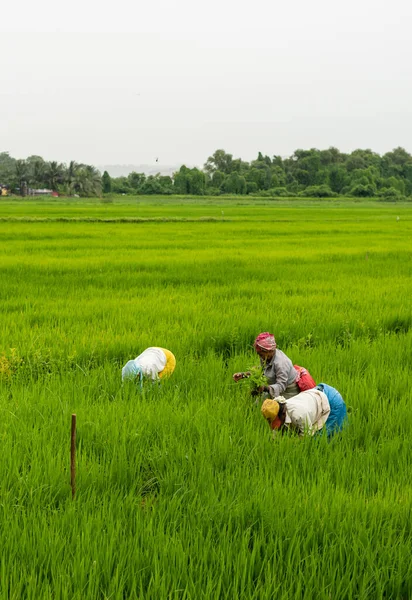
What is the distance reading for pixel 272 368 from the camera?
8.94 feet

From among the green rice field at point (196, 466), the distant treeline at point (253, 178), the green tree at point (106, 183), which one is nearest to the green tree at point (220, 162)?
the distant treeline at point (253, 178)

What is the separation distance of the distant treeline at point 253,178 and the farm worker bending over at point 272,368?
201ft

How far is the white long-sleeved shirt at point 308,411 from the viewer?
7.78 ft

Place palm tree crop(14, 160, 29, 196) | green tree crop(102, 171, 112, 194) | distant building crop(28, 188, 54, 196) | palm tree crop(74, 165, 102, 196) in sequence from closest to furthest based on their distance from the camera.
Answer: palm tree crop(74, 165, 102, 196) < palm tree crop(14, 160, 29, 196) < distant building crop(28, 188, 54, 196) < green tree crop(102, 171, 112, 194)

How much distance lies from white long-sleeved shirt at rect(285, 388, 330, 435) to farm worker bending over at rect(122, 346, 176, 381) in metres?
0.96

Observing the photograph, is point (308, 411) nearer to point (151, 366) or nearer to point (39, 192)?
point (151, 366)

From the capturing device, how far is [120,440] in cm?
236

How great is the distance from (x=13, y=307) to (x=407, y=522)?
4.62 metres

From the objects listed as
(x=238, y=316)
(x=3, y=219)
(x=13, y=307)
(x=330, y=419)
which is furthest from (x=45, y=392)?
(x=3, y=219)

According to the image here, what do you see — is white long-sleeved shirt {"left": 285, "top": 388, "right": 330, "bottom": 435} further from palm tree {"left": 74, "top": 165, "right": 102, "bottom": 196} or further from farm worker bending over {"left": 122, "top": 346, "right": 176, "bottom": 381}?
palm tree {"left": 74, "top": 165, "right": 102, "bottom": 196}

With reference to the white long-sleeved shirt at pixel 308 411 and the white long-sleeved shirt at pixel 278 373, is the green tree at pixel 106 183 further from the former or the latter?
the white long-sleeved shirt at pixel 308 411

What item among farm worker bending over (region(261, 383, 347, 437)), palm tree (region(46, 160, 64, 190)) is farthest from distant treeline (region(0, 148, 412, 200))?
farm worker bending over (region(261, 383, 347, 437))

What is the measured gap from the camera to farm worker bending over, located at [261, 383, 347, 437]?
2.36m

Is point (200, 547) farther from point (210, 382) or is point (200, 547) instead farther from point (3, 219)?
point (3, 219)
